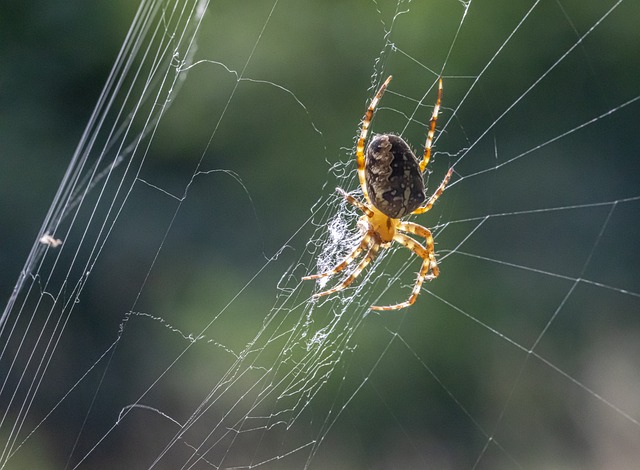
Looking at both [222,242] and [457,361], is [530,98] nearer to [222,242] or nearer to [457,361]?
[457,361]

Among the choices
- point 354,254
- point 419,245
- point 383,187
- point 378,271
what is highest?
point 383,187

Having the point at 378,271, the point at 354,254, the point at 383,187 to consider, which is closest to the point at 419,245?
the point at 354,254

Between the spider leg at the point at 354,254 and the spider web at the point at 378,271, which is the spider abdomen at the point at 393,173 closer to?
the spider leg at the point at 354,254

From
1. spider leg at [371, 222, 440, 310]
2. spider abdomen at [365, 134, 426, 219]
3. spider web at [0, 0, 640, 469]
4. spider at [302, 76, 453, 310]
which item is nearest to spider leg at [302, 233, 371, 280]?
spider at [302, 76, 453, 310]

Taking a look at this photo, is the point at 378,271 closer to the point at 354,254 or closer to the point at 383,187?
the point at 354,254

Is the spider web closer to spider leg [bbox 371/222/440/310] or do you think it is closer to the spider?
spider leg [bbox 371/222/440/310]

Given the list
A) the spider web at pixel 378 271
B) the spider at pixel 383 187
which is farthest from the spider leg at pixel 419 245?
Result: the spider web at pixel 378 271

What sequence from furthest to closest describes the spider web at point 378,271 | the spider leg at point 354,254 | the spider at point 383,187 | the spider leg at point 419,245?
the spider web at point 378,271
the spider leg at point 419,245
the spider leg at point 354,254
the spider at point 383,187
